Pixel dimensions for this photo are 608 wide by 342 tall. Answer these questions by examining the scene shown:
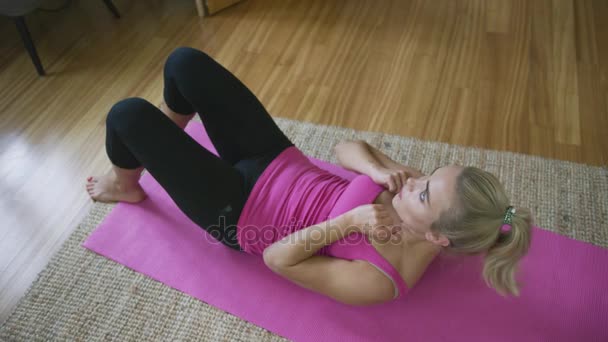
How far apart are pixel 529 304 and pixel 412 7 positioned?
6.33ft

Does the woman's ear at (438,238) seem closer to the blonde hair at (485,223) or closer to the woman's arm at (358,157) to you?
the blonde hair at (485,223)

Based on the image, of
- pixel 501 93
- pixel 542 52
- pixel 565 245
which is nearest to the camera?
pixel 565 245

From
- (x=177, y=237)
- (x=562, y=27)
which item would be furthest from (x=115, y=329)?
(x=562, y=27)

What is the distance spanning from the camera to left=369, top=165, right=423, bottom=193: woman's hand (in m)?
1.18

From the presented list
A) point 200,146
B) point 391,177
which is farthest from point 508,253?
point 200,146

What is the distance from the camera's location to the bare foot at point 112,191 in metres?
1.60

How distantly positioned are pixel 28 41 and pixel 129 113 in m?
1.35

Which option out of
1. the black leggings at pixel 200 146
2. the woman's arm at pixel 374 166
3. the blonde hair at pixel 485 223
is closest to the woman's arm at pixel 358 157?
the woman's arm at pixel 374 166

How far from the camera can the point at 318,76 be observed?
221 centimetres

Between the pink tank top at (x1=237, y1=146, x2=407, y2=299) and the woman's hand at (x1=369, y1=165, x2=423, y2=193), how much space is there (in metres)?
0.03

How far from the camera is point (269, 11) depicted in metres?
2.65

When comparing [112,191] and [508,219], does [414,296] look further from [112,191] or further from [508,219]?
[112,191]

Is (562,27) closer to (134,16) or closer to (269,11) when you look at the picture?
(269,11)

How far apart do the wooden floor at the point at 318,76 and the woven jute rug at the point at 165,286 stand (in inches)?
3.1
